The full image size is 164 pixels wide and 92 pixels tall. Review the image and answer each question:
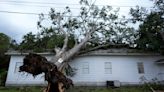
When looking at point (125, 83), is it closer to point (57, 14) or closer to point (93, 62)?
point (93, 62)

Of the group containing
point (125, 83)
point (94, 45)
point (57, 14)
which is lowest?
point (125, 83)

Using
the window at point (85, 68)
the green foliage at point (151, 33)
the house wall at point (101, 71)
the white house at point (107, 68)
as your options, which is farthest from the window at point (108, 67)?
the green foliage at point (151, 33)

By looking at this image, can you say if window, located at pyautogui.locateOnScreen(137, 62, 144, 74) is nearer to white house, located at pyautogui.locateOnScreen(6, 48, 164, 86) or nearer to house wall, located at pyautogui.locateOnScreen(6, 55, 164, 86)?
white house, located at pyautogui.locateOnScreen(6, 48, 164, 86)

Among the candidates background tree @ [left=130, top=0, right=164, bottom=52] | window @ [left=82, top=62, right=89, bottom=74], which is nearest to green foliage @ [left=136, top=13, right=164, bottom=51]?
background tree @ [left=130, top=0, right=164, bottom=52]

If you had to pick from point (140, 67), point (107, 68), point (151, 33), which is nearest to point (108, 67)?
point (107, 68)

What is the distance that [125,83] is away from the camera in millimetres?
15773

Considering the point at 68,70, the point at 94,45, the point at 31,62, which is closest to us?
the point at 31,62

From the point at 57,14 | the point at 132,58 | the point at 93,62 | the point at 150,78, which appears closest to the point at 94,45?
the point at 93,62

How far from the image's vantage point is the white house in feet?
51.3

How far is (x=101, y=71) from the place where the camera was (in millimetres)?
15922

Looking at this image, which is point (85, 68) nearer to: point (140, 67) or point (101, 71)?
point (101, 71)

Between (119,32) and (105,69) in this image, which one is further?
(119,32)

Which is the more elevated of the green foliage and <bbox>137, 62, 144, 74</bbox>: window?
the green foliage

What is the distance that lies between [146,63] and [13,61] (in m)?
12.8
